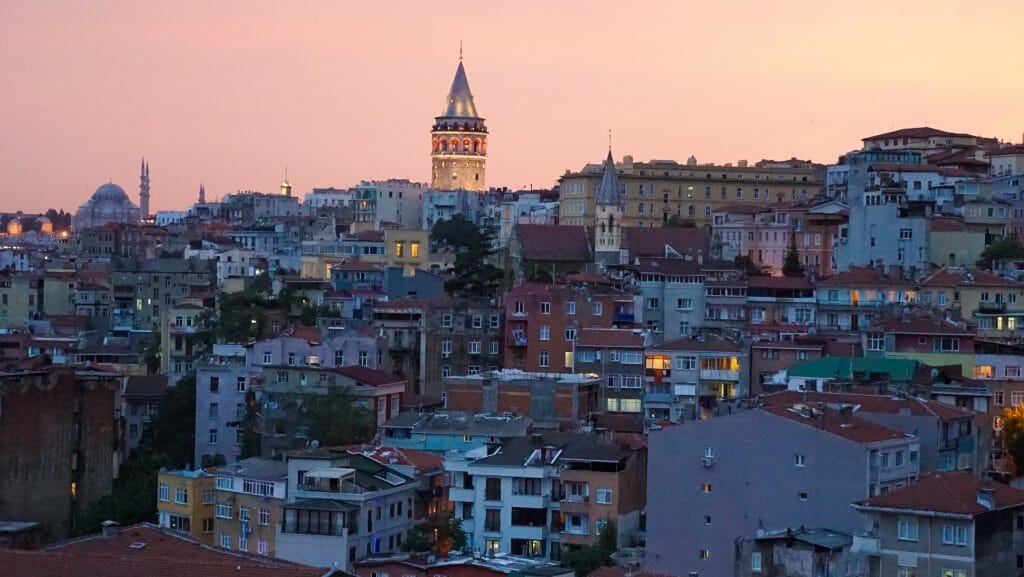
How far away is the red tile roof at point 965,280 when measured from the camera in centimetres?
5400

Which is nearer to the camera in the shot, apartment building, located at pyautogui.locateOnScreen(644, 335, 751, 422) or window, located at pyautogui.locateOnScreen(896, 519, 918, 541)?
window, located at pyautogui.locateOnScreen(896, 519, 918, 541)

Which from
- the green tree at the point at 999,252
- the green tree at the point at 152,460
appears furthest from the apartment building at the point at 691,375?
the green tree at the point at 999,252

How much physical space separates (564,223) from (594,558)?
47.6m

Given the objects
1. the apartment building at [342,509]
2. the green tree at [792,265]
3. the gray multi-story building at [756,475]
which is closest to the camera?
the gray multi-story building at [756,475]

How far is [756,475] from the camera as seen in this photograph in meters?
36.3

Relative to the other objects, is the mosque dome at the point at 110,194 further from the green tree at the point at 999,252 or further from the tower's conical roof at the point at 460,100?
the green tree at the point at 999,252

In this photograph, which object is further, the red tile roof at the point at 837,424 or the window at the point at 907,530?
the red tile roof at the point at 837,424

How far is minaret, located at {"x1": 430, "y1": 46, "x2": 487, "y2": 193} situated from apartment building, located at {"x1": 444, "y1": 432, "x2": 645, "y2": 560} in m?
80.0

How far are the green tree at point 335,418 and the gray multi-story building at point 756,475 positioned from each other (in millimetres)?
11621

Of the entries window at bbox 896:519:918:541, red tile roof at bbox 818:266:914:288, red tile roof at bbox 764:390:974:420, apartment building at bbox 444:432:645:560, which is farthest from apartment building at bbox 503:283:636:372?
window at bbox 896:519:918:541

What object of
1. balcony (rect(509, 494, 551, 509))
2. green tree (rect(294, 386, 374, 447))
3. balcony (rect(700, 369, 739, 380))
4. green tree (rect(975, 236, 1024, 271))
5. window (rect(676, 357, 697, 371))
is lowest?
balcony (rect(509, 494, 551, 509))

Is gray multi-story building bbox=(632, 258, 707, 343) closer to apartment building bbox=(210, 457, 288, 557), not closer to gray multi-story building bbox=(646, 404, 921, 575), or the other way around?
apartment building bbox=(210, 457, 288, 557)

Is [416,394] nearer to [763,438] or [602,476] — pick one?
[602,476]

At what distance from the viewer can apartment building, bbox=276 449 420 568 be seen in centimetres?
3856
